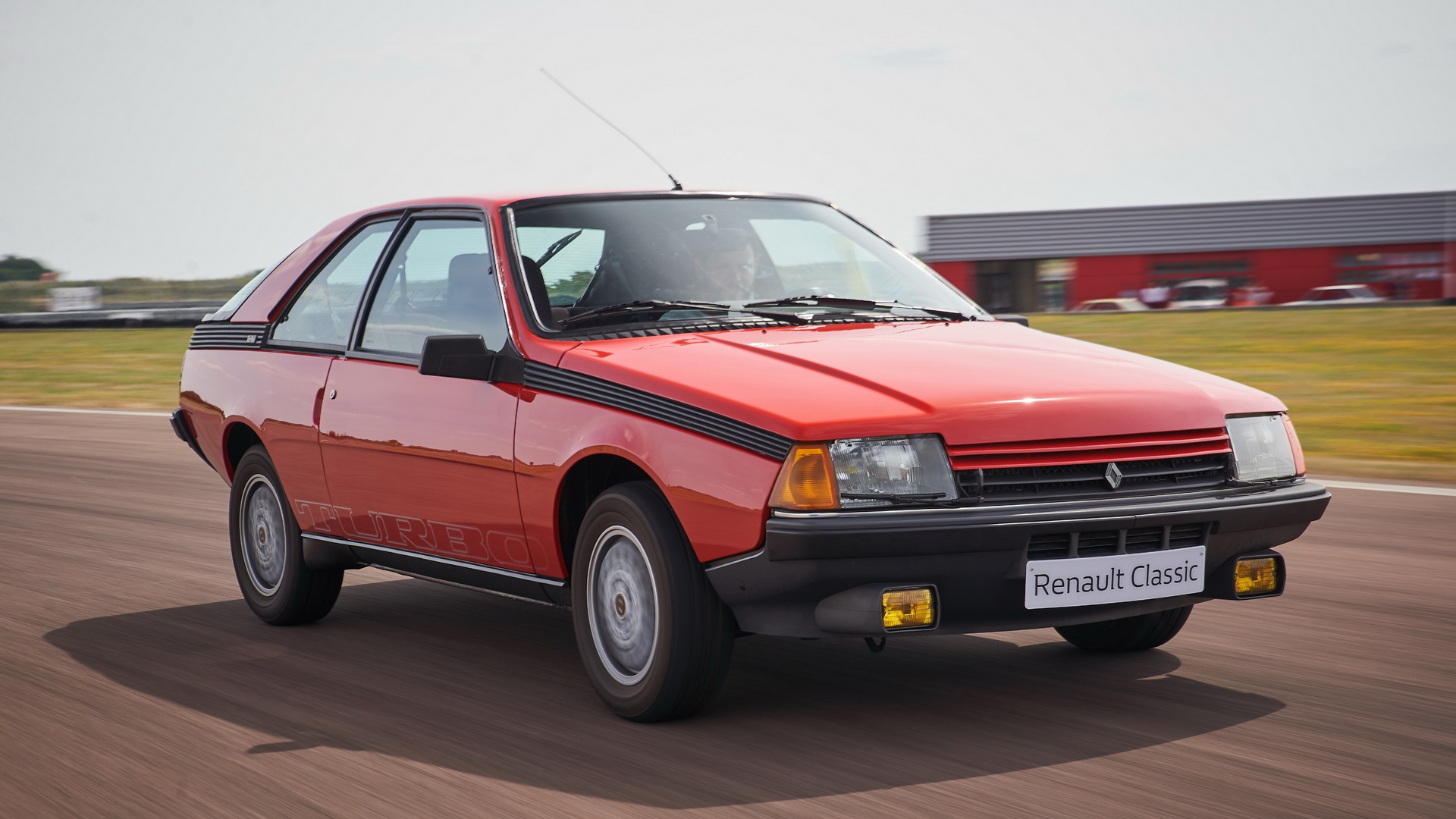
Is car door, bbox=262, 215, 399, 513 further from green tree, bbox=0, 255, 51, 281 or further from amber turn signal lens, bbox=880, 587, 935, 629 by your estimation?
green tree, bbox=0, 255, 51, 281

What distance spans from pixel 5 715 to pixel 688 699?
80.4 inches

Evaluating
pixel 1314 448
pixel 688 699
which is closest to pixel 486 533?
pixel 688 699

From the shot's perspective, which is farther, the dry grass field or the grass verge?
the grass verge

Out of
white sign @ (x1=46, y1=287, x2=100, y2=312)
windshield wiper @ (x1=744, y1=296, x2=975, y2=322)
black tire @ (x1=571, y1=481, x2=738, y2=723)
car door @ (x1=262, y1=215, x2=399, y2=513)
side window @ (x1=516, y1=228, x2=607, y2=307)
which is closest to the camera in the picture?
black tire @ (x1=571, y1=481, x2=738, y2=723)

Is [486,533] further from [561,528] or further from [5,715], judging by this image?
[5,715]

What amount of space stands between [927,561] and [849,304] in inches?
60.4

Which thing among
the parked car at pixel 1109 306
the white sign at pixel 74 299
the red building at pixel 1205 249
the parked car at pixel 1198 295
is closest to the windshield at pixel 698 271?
the white sign at pixel 74 299

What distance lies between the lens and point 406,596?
6621 millimetres

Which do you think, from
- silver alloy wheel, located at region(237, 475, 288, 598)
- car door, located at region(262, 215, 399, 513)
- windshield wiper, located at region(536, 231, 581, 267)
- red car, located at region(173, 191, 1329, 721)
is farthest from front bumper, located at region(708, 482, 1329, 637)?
silver alloy wheel, located at region(237, 475, 288, 598)

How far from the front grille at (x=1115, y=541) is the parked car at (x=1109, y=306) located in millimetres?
50314

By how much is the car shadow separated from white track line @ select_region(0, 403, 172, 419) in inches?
471

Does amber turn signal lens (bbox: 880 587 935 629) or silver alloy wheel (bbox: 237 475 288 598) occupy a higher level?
amber turn signal lens (bbox: 880 587 935 629)

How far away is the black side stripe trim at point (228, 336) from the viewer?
620cm

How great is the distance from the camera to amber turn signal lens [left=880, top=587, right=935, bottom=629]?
12.4 feet
